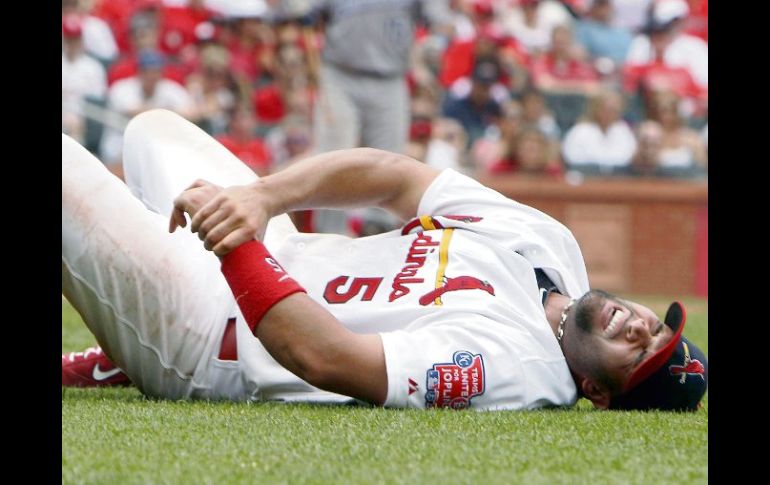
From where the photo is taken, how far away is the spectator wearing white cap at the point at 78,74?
9844mm

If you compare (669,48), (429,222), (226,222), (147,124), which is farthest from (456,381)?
(669,48)

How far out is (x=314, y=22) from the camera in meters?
8.55

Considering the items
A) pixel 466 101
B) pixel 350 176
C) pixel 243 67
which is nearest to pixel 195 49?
pixel 243 67

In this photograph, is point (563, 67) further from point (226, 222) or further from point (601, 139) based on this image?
point (226, 222)

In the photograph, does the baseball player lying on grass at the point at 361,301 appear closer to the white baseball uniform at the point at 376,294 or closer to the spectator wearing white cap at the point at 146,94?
the white baseball uniform at the point at 376,294

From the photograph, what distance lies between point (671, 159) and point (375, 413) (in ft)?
27.5

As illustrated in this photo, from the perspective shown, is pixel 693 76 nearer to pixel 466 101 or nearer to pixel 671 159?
pixel 671 159

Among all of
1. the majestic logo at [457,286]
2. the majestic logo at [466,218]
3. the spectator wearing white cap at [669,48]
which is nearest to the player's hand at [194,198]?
the majestic logo at [457,286]

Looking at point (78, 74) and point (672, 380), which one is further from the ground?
point (78, 74)

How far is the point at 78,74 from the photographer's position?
10258mm

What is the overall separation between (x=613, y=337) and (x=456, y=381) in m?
0.43

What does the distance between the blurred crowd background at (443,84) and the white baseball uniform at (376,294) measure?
16.8ft

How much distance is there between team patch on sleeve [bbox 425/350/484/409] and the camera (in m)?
2.98

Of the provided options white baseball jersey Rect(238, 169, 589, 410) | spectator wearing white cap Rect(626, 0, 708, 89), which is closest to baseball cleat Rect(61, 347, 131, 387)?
white baseball jersey Rect(238, 169, 589, 410)
